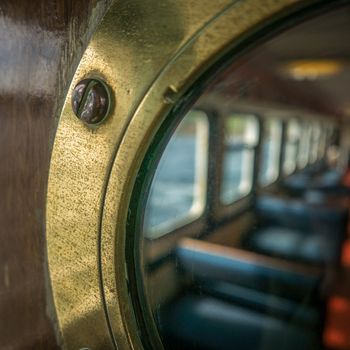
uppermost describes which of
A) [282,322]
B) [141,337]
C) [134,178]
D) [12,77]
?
[12,77]

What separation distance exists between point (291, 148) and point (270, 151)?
2.25 feet

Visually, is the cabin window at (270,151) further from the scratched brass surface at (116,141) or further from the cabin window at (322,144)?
the scratched brass surface at (116,141)

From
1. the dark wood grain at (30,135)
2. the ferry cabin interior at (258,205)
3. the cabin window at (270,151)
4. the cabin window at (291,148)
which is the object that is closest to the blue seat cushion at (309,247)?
the ferry cabin interior at (258,205)

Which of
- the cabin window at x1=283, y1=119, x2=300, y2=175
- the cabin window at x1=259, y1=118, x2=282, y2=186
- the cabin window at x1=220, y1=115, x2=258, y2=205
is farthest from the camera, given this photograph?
the cabin window at x1=283, y1=119, x2=300, y2=175

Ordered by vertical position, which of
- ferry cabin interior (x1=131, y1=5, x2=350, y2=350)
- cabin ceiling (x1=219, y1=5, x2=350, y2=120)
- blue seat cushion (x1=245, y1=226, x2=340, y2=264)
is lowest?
blue seat cushion (x1=245, y1=226, x2=340, y2=264)

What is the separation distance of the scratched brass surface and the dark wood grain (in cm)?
6

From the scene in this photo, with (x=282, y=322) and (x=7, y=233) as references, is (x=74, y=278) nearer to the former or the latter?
(x=7, y=233)

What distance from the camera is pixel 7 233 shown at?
57cm

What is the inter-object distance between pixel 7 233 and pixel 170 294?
280 mm

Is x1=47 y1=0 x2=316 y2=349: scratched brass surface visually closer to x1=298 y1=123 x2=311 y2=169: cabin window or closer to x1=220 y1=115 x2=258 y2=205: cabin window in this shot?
x1=220 y1=115 x2=258 y2=205: cabin window

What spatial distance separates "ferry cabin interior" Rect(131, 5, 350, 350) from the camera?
0.53m

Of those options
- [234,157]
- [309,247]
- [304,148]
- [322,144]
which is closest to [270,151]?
[322,144]

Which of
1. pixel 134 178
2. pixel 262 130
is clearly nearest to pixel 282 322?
pixel 262 130

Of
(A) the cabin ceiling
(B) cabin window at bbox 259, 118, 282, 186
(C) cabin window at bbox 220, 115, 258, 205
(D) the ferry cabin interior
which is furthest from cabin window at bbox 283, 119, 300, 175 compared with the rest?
(A) the cabin ceiling
